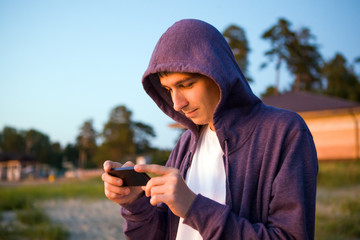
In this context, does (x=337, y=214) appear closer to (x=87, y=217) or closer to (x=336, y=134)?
(x=87, y=217)

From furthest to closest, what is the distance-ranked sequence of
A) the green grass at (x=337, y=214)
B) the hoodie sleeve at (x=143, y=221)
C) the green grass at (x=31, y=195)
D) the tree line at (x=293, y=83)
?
the tree line at (x=293, y=83) < the green grass at (x=31, y=195) < the green grass at (x=337, y=214) < the hoodie sleeve at (x=143, y=221)

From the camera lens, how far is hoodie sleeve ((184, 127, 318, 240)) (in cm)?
111

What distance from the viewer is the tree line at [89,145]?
2788cm

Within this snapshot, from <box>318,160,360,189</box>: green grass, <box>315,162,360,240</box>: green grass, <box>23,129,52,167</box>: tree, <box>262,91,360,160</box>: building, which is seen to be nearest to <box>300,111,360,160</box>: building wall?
<box>262,91,360,160</box>: building

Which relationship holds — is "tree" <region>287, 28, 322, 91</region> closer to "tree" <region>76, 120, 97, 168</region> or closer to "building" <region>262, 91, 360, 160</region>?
"building" <region>262, 91, 360, 160</region>

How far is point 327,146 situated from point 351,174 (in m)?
4.22

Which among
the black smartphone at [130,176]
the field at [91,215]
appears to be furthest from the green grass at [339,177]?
the black smartphone at [130,176]

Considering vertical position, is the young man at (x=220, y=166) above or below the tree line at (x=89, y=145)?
above

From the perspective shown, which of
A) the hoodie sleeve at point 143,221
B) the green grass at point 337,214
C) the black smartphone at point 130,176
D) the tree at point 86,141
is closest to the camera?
the black smartphone at point 130,176

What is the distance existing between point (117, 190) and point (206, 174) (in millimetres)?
435

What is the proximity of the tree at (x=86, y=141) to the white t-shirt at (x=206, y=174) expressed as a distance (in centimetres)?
4520

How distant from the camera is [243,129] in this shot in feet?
4.68

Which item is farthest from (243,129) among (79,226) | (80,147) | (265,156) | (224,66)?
(80,147)

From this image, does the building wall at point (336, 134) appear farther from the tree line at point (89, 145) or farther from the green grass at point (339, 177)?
the tree line at point (89, 145)
